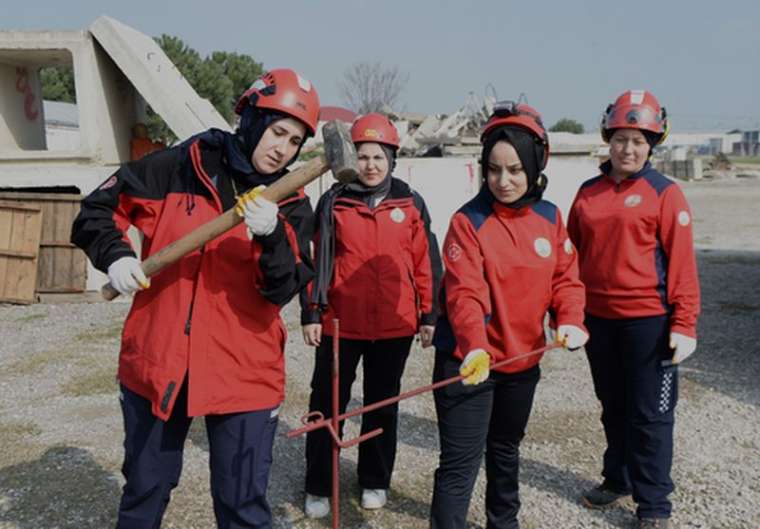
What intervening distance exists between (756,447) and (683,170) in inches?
1562

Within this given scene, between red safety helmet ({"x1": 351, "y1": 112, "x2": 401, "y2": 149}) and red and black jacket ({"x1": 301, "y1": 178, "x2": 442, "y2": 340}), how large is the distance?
26cm

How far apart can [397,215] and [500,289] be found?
1006 millimetres

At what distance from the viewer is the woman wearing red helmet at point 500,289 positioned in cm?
291

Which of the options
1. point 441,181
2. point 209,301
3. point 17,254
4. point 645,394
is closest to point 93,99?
point 17,254

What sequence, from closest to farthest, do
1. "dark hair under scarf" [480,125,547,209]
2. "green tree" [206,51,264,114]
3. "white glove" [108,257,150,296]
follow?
"white glove" [108,257,150,296]
"dark hair under scarf" [480,125,547,209]
"green tree" [206,51,264,114]

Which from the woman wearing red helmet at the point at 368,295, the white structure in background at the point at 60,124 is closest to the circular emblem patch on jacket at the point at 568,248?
the woman wearing red helmet at the point at 368,295

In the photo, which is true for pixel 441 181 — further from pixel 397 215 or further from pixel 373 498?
pixel 373 498

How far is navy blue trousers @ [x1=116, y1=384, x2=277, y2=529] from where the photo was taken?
257cm

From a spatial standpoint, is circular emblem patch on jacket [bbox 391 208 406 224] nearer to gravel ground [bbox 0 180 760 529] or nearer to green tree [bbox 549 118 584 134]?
gravel ground [bbox 0 180 760 529]

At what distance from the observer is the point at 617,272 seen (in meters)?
3.51

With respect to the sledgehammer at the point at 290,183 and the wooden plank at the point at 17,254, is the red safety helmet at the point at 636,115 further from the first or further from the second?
the wooden plank at the point at 17,254

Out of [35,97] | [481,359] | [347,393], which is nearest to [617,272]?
[481,359]

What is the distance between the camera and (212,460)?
2.62m

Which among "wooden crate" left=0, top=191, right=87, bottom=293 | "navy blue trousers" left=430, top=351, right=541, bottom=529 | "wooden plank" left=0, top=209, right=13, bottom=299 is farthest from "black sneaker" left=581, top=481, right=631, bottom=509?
"wooden plank" left=0, top=209, right=13, bottom=299
